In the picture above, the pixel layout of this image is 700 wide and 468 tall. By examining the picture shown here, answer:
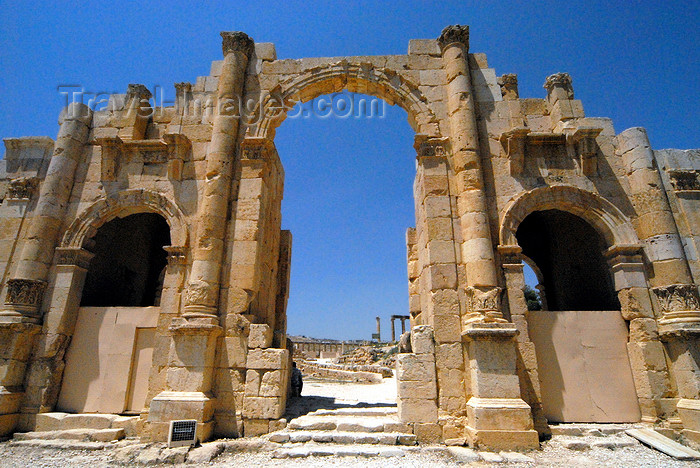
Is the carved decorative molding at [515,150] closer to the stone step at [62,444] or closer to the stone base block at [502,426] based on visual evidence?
the stone base block at [502,426]

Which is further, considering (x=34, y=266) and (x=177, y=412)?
(x=34, y=266)

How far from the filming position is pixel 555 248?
35.0ft

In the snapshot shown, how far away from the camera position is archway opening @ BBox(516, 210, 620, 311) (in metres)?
8.39

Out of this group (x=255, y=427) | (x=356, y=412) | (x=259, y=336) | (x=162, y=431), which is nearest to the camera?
(x=162, y=431)

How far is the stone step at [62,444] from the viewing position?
5.71 meters

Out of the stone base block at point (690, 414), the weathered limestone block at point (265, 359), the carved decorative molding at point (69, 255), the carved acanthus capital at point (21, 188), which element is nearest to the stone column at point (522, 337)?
the stone base block at point (690, 414)

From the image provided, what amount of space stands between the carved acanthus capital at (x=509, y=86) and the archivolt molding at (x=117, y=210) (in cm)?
728

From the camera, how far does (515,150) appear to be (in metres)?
7.28

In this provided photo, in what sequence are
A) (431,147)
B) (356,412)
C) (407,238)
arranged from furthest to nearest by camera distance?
(407,238) < (431,147) < (356,412)

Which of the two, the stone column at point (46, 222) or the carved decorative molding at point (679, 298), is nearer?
the carved decorative molding at point (679, 298)

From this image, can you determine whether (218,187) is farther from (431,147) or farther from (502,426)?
(502,426)

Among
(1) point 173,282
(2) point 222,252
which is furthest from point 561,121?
(1) point 173,282

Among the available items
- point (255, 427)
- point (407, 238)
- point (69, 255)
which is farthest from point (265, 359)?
point (69, 255)

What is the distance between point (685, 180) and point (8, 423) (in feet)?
43.3
